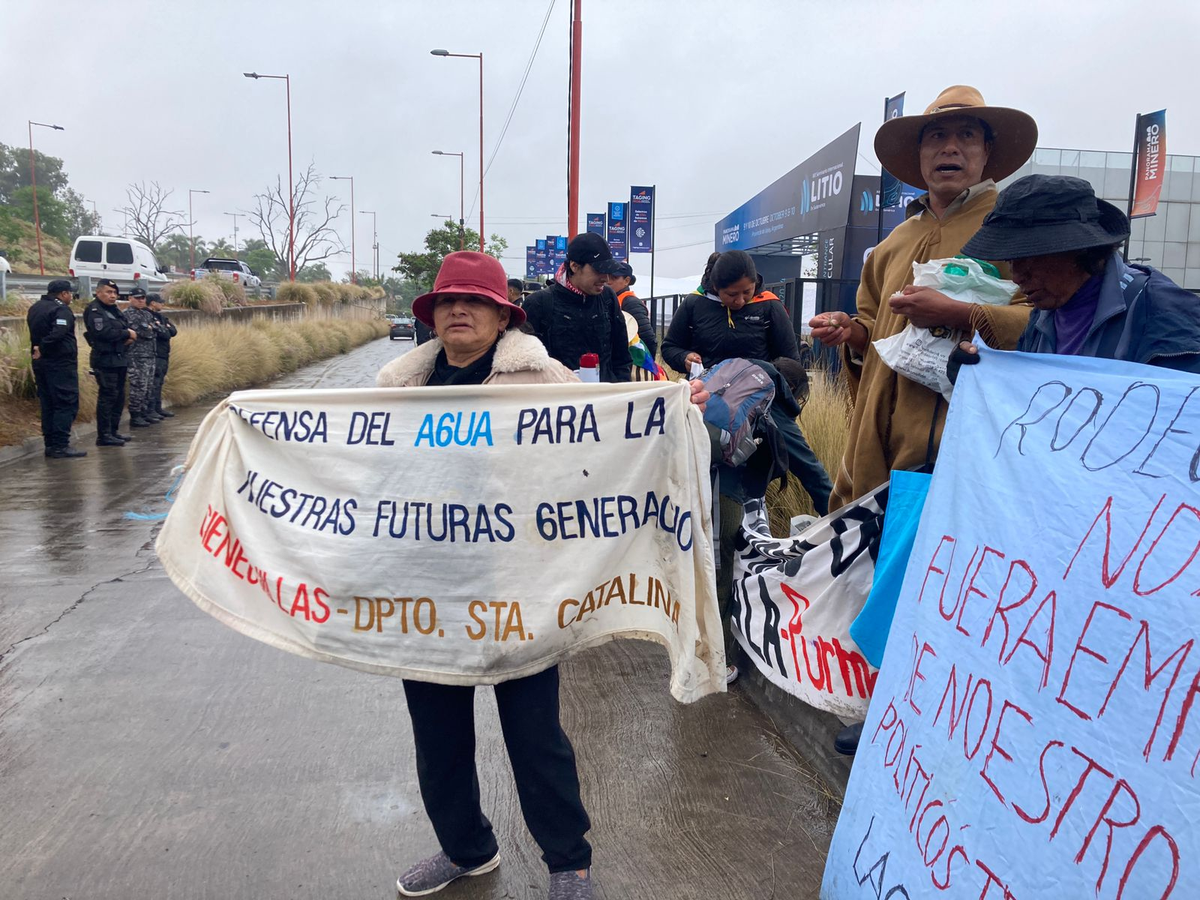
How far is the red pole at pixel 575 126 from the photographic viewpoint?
1546cm

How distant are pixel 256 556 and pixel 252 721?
1628mm

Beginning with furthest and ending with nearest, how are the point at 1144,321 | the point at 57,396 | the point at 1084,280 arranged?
1. the point at 57,396
2. the point at 1084,280
3. the point at 1144,321

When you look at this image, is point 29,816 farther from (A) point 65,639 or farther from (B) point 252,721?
(A) point 65,639

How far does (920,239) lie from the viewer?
302 cm

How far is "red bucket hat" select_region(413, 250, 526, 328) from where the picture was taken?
2.60 metres

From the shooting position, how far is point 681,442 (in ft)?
8.11

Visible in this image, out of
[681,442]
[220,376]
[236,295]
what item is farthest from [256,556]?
[236,295]

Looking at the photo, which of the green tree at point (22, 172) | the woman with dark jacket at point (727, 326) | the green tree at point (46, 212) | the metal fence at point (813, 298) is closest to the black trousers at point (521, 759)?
the woman with dark jacket at point (727, 326)

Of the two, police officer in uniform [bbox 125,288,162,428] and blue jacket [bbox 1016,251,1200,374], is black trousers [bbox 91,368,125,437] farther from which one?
blue jacket [bbox 1016,251,1200,374]

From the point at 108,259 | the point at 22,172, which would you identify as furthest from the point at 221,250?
the point at 108,259

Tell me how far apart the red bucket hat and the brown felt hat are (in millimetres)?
1461

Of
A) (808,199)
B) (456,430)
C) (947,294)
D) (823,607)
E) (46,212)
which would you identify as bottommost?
(823,607)

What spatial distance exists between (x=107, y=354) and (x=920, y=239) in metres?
11.4

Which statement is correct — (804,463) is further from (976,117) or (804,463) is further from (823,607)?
(976,117)
